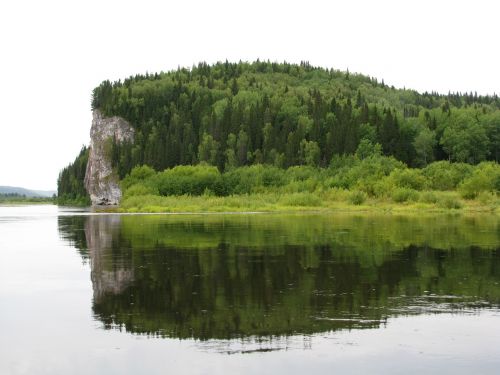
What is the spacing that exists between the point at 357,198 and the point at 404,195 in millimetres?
7640

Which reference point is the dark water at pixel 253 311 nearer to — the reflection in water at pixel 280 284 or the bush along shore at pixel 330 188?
the reflection in water at pixel 280 284

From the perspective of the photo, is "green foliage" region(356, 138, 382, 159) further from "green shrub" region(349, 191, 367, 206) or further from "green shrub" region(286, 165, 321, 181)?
"green shrub" region(349, 191, 367, 206)

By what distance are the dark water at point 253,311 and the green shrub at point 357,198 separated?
2853 inches

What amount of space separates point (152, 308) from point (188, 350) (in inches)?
181

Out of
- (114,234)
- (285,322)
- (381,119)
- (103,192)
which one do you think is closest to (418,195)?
(381,119)

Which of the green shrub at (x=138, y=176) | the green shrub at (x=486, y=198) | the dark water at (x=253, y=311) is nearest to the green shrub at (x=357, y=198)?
the green shrub at (x=486, y=198)

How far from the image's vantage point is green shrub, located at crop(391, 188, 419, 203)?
102 metres

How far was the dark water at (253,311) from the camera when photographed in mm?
13227

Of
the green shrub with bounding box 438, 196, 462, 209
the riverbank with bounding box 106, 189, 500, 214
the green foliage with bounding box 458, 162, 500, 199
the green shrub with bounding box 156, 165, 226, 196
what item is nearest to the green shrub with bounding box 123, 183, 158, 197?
the green shrub with bounding box 156, 165, 226, 196

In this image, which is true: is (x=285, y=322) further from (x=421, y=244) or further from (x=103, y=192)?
(x=103, y=192)

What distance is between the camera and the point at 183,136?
7131 inches

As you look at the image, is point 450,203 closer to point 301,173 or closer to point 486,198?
point 486,198

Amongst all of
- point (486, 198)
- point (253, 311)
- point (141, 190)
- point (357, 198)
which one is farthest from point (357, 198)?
point (253, 311)

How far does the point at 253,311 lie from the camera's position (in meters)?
17.5
